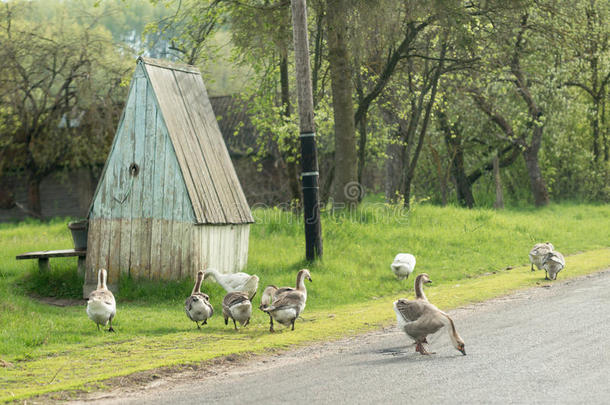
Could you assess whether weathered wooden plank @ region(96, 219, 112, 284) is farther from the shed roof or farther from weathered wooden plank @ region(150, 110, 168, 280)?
the shed roof

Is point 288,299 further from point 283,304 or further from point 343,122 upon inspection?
point 343,122

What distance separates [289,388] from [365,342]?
3.05 metres

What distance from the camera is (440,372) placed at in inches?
323

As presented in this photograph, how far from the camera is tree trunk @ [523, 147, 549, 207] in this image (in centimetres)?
3361

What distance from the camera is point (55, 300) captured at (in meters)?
16.1

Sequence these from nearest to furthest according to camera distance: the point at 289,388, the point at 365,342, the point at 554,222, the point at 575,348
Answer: the point at 289,388 → the point at 575,348 → the point at 365,342 → the point at 554,222

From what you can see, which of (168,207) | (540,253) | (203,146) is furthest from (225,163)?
(540,253)

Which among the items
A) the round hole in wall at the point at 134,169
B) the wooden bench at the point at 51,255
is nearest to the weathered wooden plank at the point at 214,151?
the round hole in wall at the point at 134,169

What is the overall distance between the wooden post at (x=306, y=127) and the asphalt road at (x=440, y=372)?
5.55 m

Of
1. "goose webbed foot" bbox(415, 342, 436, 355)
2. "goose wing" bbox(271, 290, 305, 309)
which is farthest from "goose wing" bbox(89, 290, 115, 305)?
"goose webbed foot" bbox(415, 342, 436, 355)

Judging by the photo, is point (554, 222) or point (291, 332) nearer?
point (291, 332)

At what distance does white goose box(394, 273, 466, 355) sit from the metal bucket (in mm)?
9817

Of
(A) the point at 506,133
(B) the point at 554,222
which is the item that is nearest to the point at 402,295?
(B) the point at 554,222

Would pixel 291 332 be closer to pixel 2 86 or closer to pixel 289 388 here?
pixel 289 388
